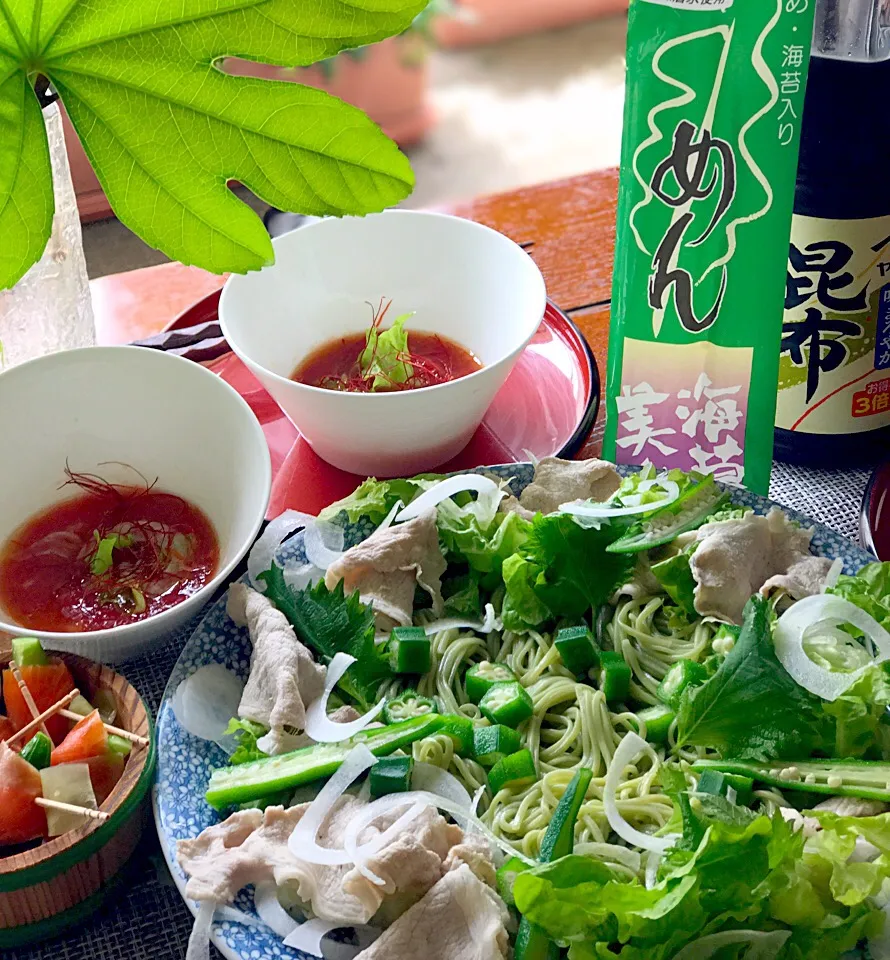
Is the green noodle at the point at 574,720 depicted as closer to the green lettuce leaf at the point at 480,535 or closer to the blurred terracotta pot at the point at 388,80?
the green lettuce leaf at the point at 480,535

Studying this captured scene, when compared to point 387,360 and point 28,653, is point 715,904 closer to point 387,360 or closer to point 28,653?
point 28,653

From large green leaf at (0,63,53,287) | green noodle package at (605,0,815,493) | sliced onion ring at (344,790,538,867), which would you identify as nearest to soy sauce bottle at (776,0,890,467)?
green noodle package at (605,0,815,493)

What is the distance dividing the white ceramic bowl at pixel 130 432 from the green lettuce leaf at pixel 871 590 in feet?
1.95

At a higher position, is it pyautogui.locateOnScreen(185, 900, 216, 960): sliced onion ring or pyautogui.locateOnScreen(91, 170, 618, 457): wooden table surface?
pyautogui.locateOnScreen(91, 170, 618, 457): wooden table surface

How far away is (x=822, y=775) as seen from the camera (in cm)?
93

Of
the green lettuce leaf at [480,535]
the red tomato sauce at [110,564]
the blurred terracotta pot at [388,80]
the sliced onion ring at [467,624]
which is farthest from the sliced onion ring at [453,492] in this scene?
the blurred terracotta pot at [388,80]

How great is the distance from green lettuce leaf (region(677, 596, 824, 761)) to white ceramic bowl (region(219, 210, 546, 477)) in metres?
0.45

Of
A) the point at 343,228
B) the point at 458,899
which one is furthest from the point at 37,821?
the point at 343,228

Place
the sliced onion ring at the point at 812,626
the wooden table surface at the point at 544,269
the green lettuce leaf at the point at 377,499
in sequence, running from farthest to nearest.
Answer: the wooden table surface at the point at 544,269
the green lettuce leaf at the point at 377,499
the sliced onion ring at the point at 812,626

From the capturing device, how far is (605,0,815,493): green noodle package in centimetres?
106

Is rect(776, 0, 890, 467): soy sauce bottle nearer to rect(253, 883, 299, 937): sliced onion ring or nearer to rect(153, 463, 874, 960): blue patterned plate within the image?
rect(153, 463, 874, 960): blue patterned plate

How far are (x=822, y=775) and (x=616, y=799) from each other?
0.18 metres

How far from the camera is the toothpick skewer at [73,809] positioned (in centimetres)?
87

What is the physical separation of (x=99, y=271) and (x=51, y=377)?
2.02 m
